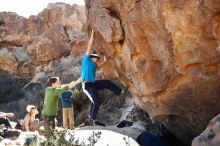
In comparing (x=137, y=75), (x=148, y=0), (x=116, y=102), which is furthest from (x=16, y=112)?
(x=148, y=0)

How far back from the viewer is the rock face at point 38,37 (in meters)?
24.8

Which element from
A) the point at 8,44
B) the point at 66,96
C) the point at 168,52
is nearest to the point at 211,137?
the point at 168,52

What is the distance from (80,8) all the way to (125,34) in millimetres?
A: 21212

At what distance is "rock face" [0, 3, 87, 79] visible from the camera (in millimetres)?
24812

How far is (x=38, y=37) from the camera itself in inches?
995

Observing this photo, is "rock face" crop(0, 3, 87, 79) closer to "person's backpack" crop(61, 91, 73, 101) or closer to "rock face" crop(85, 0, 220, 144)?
"person's backpack" crop(61, 91, 73, 101)

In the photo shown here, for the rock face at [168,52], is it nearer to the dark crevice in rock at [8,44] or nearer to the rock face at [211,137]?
the rock face at [211,137]

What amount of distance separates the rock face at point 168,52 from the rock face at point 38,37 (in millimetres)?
16176

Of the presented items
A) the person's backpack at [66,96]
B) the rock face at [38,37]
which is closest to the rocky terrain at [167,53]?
the person's backpack at [66,96]

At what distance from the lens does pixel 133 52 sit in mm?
6980

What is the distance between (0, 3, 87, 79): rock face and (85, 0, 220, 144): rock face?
16176 millimetres

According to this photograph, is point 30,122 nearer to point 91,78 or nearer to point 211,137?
point 91,78

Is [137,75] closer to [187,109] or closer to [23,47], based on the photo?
[187,109]

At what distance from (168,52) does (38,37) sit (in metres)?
19.8
